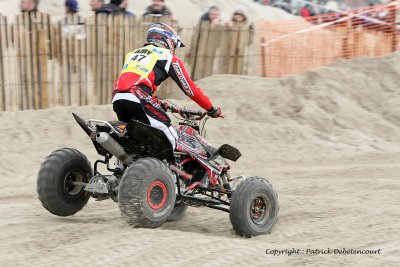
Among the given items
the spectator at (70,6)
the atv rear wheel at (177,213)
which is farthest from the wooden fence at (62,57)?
the atv rear wheel at (177,213)

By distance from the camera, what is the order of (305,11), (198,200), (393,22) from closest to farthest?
1. (198,200)
2. (393,22)
3. (305,11)

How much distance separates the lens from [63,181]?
696cm

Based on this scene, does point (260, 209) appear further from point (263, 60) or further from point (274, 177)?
point (263, 60)

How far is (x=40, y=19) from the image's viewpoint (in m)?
12.2

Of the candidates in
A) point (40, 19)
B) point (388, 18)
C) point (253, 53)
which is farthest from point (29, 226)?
point (388, 18)

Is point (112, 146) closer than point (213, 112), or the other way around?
point (112, 146)

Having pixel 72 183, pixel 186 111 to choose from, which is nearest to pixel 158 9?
pixel 186 111

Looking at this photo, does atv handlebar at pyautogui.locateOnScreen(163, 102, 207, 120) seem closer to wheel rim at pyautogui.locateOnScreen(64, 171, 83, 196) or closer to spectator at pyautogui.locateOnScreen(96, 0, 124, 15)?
wheel rim at pyautogui.locateOnScreen(64, 171, 83, 196)

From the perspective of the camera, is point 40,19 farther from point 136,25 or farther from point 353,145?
point 353,145

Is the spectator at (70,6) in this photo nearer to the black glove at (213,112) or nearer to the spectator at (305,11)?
the black glove at (213,112)

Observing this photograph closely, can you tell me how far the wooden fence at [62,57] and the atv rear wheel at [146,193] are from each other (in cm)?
642

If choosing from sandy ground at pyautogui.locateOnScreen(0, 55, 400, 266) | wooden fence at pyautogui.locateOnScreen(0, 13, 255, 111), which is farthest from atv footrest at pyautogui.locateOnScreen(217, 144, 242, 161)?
wooden fence at pyautogui.locateOnScreen(0, 13, 255, 111)

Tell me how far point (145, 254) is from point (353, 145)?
305 inches

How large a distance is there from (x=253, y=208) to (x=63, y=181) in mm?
1873
